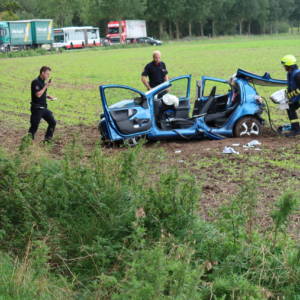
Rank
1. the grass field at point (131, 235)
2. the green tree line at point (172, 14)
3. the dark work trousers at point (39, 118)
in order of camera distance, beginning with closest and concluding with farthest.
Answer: the grass field at point (131, 235) → the dark work trousers at point (39, 118) → the green tree line at point (172, 14)

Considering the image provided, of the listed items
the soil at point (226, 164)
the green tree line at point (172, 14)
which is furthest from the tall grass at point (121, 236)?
the green tree line at point (172, 14)

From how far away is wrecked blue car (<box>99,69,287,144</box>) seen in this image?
1181 cm

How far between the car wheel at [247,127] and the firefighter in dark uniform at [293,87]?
703 mm

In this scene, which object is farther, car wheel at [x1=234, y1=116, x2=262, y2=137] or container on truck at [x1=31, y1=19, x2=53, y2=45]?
container on truck at [x1=31, y1=19, x2=53, y2=45]

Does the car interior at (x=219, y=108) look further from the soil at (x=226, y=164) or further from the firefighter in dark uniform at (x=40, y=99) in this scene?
the firefighter in dark uniform at (x=40, y=99)

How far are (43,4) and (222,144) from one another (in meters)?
101

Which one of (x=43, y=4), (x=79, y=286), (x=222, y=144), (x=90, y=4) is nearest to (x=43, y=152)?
(x=79, y=286)

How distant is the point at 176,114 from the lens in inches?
493

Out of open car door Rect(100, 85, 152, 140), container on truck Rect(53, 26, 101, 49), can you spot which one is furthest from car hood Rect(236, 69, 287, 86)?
container on truck Rect(53, 26, 101, 49)

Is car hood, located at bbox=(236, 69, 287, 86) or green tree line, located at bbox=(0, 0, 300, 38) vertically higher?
green tree line, located at bbox=(0, 0, 300, 38)

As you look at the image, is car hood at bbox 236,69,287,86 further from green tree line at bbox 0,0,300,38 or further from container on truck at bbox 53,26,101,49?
green tree line at bbox 0,0,300,38

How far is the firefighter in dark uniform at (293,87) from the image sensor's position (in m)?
12.3

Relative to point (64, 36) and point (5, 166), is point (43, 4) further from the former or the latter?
point (5, 166)

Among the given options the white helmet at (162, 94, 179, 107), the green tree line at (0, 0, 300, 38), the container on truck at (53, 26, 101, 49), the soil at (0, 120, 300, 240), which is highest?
the green tree line at (0, 0, 300, 38)
